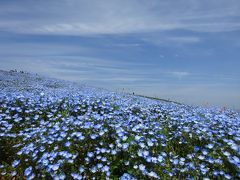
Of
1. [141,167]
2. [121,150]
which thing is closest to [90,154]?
[121,150]

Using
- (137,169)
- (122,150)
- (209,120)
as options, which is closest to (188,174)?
(137,169)

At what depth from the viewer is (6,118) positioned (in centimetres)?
923

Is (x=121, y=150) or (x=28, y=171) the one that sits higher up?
(x=121, y=150)

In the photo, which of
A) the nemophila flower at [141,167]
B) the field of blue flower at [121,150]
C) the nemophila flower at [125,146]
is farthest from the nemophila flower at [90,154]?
the nemophila flower at [141,167]

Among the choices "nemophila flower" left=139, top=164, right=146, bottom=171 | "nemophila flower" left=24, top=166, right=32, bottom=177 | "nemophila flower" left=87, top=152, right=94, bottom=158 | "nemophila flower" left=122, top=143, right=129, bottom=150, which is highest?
"nemophila flower" left=122, top=143, right=129, bottom=150

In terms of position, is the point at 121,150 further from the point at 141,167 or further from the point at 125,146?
the point at 141,167

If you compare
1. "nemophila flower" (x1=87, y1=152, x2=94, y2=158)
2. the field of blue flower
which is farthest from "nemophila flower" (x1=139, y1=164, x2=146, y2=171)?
"nemophila flower" (x1=87, y1=152, x2=94, y2=158)

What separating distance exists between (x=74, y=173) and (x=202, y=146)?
9.77 feet

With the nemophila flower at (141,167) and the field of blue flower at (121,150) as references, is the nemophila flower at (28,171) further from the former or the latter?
the nemophila flower at (141,167)

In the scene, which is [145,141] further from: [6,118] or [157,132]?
[6,118]

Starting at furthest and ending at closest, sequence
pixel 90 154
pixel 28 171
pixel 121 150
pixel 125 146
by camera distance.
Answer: pixel 121 150
pixel 125 146
pixel 90 154
pixel 28 171

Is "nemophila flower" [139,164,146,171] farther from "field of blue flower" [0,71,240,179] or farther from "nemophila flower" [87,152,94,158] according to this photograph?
"nemophila flower" [87,152,94,158]

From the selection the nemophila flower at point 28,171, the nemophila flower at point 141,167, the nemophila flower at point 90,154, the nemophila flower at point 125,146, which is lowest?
the nemophila flower at point 28,171

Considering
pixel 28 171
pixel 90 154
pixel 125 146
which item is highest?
pixel 125 146
